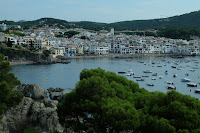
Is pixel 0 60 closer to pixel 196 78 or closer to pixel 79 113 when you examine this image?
pixel 79 113

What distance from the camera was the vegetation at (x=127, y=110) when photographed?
5.53 metres

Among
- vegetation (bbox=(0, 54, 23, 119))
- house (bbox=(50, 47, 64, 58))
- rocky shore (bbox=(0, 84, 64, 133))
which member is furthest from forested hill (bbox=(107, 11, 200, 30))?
vegetation (bbox=(0, 54, 23, 119))

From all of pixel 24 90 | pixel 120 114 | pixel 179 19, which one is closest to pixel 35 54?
pixel 24 90

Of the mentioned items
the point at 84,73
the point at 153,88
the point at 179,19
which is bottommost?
the point at 153,88

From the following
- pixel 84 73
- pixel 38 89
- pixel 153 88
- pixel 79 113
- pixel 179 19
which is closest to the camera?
pixel 79 113

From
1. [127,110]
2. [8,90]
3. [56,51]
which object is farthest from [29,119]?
[56,51]

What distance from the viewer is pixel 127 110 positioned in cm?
565

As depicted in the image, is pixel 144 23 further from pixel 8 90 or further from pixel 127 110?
pixel 127 110

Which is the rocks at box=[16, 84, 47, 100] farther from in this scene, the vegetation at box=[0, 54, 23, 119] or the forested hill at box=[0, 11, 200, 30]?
the forested hill at box=[0, 11, 200, 30]

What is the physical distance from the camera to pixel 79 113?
6609 mm

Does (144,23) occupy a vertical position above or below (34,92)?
above

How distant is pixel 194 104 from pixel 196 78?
56.7 feet

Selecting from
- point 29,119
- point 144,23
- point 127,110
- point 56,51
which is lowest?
point 29,119

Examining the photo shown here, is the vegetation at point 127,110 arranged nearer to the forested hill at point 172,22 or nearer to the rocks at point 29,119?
the rocks at point 29,119
